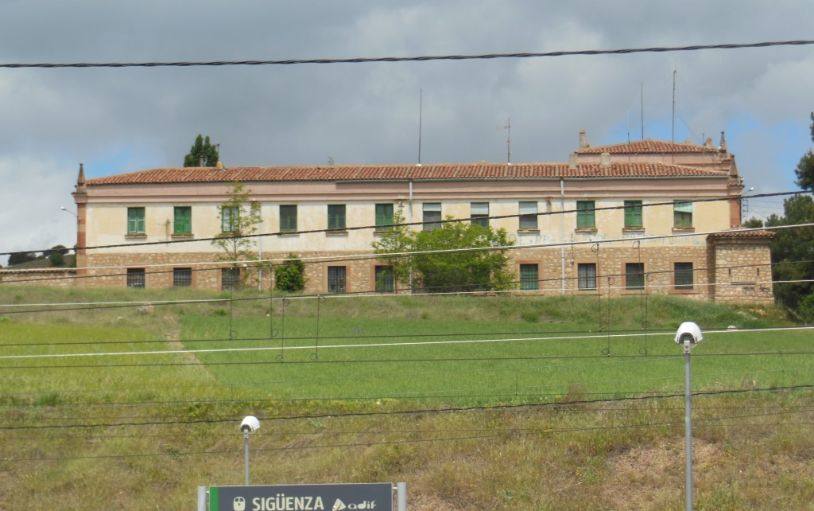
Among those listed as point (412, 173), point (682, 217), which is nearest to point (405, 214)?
point (412, 173)

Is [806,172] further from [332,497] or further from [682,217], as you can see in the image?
[332,497]

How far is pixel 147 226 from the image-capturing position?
5812 cm

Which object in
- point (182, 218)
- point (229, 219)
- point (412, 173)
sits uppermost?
point (412, 173)

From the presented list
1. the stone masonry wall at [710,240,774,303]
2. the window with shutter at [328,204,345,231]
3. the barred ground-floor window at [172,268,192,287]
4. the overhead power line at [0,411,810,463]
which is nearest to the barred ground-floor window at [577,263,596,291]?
the stone masonry wall at [710,240,774,303]

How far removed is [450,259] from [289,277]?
710 cm

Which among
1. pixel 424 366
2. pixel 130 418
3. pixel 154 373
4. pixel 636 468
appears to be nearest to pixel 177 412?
pixel 130 418

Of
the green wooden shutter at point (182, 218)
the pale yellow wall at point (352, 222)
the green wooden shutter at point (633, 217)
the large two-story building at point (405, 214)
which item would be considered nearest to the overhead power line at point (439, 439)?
the large two-story building at point (405, 214)

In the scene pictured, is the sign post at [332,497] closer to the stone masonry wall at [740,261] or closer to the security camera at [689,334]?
the security camera at [689,334]

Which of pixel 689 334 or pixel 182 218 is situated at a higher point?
pixel 182 218

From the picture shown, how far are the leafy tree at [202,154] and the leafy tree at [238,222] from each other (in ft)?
72.1

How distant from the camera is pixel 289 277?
54906 mm

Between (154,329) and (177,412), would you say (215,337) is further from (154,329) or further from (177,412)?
(177,412)

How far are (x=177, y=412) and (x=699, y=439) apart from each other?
11.8 m

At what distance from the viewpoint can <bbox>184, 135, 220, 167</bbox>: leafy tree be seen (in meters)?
78.9
